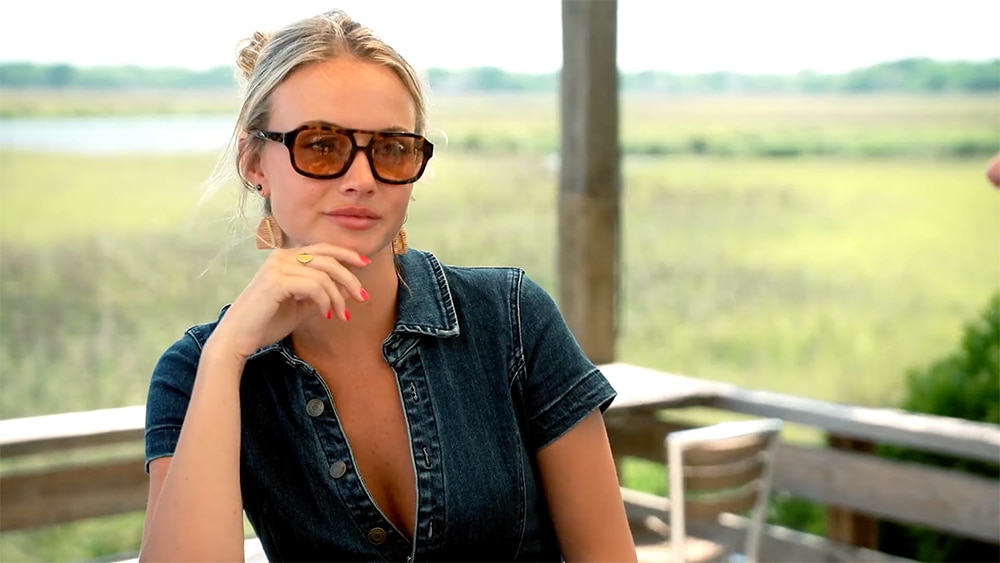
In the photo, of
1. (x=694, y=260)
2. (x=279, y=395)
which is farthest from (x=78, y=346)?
(x=279, y=395)

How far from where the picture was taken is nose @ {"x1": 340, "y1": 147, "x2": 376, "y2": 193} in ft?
4.16

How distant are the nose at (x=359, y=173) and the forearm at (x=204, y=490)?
26 cm

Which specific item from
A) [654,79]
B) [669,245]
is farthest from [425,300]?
[669,245]

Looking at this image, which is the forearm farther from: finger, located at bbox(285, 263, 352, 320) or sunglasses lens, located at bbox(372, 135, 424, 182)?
sunglasses lens, located at bbox(372, 135, 424, 182)

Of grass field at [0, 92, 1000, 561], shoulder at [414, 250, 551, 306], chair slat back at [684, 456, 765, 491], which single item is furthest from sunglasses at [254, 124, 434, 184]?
grass field at [0, 92, 1000, 561]

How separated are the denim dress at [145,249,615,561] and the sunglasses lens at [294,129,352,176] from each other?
0.22 metres

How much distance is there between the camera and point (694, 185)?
12281 millimetres

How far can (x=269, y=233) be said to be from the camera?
4.63 ft

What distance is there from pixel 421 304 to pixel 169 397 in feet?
1.06

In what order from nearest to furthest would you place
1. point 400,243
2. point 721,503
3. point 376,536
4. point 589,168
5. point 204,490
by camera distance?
point 204,490 < point 376,536 < point 400,243 < point 721,503 < point 589,168

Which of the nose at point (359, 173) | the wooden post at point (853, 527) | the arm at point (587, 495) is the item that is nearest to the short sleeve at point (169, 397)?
the nose at point (359, 173)

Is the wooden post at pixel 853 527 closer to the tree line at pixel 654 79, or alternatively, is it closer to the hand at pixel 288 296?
the hand at pixel 288 296

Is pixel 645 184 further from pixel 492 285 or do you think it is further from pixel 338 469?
pixel 338 469

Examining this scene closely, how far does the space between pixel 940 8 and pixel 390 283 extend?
393 inches
